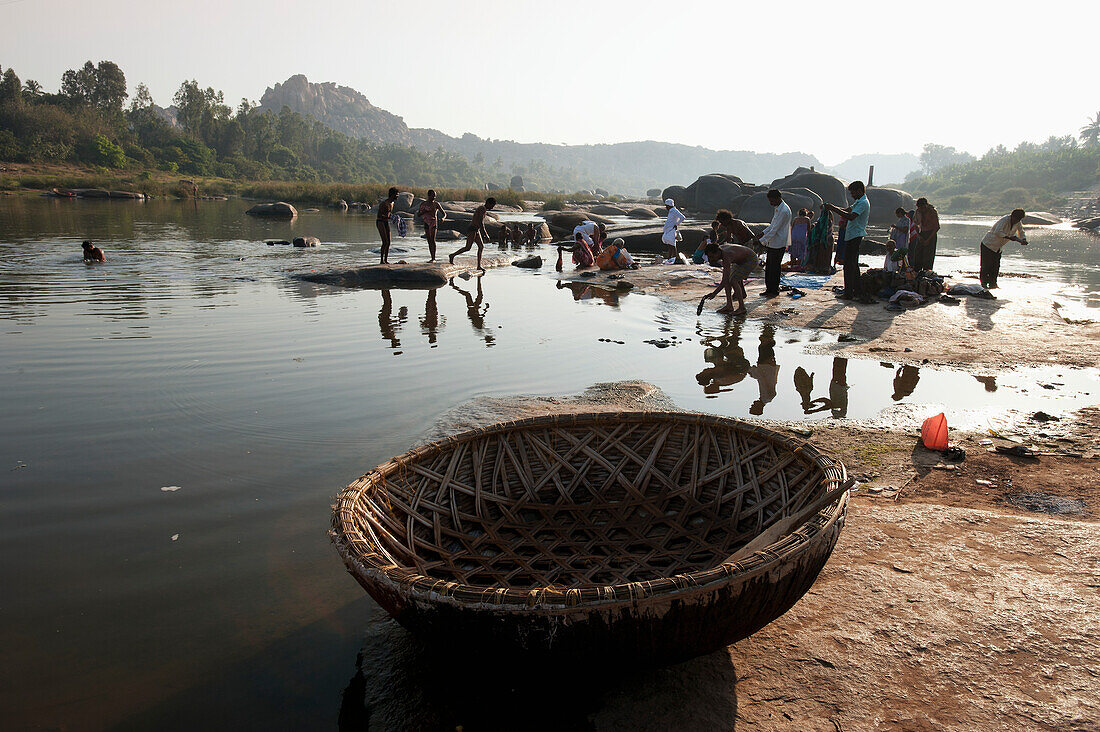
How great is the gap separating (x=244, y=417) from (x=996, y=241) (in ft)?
43.8

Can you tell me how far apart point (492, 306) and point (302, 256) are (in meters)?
8.53

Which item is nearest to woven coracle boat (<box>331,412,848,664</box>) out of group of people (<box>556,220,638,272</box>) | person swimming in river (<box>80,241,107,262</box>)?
group of people (<box>556,220,638,272</box>)

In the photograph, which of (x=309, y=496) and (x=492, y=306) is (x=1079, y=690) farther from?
(x=492, y=306)

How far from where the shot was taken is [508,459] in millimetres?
3664

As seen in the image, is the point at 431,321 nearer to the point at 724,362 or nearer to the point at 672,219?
the point at 724,362

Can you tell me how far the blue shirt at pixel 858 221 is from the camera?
10680 mm

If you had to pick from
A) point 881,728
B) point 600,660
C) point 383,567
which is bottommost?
point 881,728

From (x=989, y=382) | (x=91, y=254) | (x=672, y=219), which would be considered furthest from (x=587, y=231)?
(x=989, y=382)

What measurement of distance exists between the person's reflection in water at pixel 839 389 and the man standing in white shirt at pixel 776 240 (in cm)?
399

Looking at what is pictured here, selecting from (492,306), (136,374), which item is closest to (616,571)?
(136,374)

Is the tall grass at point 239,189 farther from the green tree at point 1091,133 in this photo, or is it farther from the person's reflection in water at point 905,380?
the green tree at point 1091,133

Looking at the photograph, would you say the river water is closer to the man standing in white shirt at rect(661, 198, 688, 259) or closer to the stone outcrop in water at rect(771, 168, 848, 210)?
the man standing in white shirt at rect(661, 198, 688, 259)

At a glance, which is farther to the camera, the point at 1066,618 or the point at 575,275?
the point at 575,275

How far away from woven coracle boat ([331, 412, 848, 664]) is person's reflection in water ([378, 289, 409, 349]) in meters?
4.82
